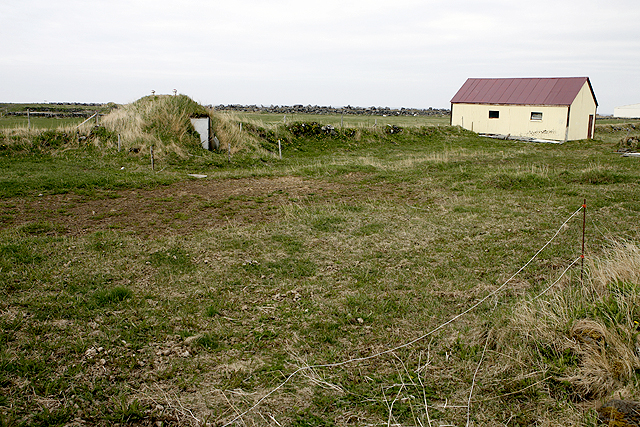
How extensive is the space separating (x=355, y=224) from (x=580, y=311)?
501 cm

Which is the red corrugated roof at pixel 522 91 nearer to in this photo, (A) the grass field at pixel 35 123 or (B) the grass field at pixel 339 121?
(B) the grass field at pixel 339 121

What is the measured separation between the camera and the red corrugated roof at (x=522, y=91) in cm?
2872

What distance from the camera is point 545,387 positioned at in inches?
153

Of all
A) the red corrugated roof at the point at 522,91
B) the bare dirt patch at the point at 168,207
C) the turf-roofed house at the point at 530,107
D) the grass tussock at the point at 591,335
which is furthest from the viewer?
the red corrugated roof at the point at 522,91

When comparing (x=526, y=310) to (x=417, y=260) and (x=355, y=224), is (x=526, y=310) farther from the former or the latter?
(x=355, y=224)

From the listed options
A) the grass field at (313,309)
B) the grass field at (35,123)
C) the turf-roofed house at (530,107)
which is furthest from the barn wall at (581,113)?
the grass field at (35,123)

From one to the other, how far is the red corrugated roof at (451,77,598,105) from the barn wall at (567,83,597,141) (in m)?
0.52

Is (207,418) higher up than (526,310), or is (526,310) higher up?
(526,310)

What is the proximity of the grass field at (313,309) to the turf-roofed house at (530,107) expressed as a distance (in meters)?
19.6

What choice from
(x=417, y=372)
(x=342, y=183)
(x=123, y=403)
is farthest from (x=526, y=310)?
(x=342, y=183)

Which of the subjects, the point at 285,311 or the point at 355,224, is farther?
the point at 355,224

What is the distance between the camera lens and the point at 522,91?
30.7 meters

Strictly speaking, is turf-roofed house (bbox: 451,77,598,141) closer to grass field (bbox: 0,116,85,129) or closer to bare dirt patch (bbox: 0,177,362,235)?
bare dirt patch (bbox: 0,177,362,235)

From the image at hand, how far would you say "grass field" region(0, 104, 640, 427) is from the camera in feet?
12.4
